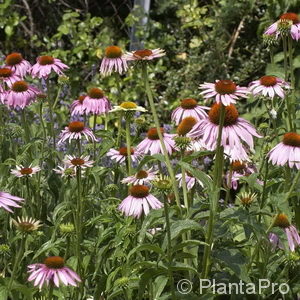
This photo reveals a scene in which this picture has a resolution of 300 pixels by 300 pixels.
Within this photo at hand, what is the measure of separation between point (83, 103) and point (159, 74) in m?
2.75

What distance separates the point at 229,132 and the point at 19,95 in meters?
1.20

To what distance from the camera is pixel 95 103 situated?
2926mm

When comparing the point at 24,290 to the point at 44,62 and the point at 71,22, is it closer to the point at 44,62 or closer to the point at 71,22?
the point at 44,62

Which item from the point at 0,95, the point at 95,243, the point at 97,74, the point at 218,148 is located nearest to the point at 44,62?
the point at 0,95

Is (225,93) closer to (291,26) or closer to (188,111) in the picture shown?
(188,111)

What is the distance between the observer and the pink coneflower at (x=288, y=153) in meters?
2.08

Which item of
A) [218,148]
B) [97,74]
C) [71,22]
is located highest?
[71,22]

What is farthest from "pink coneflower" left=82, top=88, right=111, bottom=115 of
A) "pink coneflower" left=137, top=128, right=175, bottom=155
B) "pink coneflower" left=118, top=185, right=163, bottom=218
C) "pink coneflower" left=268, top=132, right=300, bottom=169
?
"pink coneflower" left=268, top=132, right=300, bottom=169

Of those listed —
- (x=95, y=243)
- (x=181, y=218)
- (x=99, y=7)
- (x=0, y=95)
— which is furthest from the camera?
(x=99, y=7)

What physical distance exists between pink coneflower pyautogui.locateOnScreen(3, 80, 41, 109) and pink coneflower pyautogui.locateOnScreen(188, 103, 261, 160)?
107cm

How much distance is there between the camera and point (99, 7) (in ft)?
20.0

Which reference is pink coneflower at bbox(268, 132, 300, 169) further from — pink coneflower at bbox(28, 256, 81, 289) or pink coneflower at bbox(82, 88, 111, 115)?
pink coneflower at bbox(82, 88, 111, 115)
